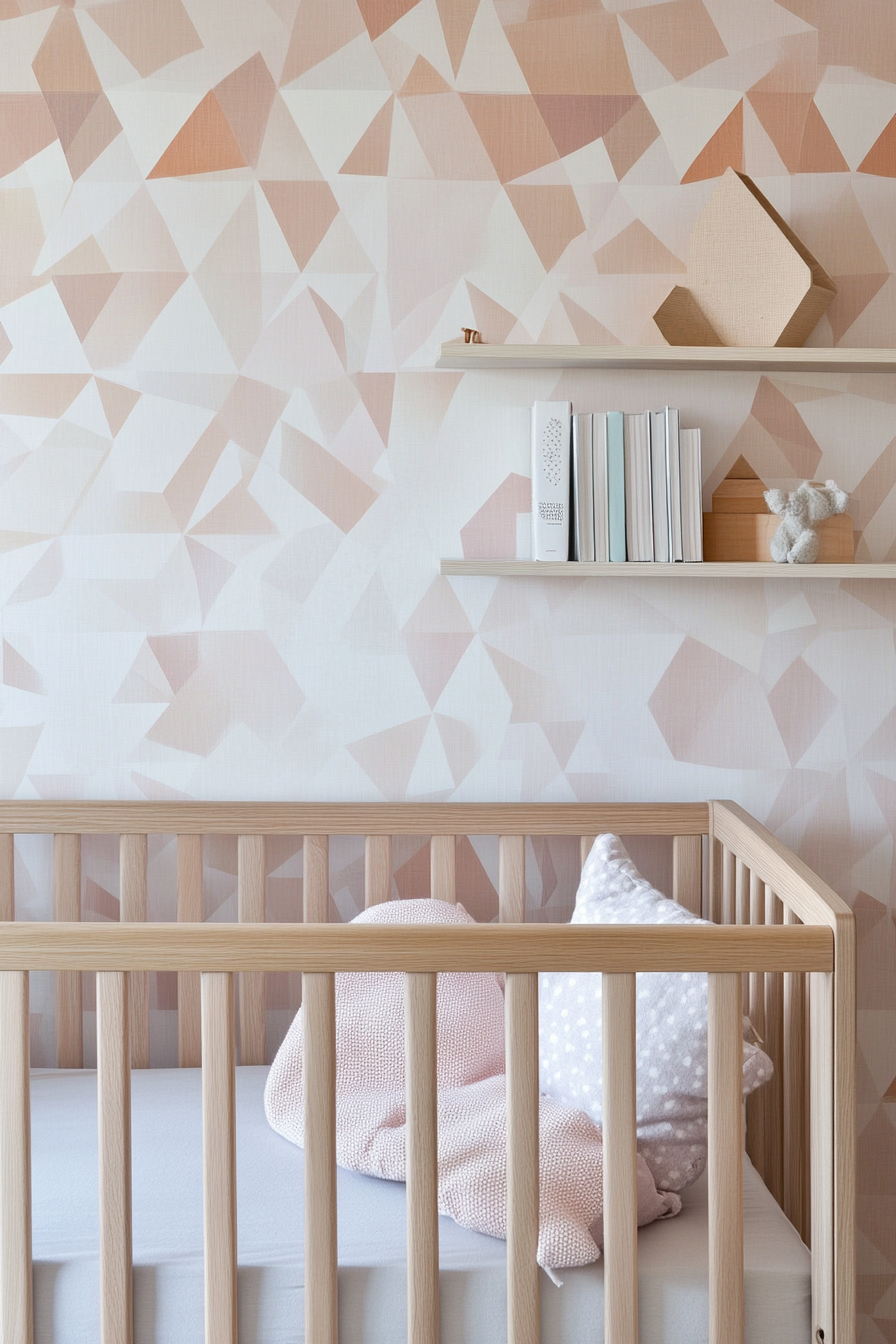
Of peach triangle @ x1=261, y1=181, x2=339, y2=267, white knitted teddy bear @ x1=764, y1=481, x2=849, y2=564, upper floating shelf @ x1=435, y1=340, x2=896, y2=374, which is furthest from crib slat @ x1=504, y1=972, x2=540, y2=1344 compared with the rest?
peach triangle @ x1=261, y1=181, x2=339, y2=267

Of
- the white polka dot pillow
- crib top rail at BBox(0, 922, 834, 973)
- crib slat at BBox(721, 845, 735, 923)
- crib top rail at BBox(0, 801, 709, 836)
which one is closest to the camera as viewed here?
crib top rail at BBox(0, 922, 834, 973)

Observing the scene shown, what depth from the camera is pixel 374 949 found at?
1.05 m

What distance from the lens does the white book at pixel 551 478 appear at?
5.24 feet

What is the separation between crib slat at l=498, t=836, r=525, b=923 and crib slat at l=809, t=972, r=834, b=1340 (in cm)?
65

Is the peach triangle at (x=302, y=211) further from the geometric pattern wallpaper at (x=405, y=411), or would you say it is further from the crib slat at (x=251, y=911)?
the crib slat at (x=251, y=911)

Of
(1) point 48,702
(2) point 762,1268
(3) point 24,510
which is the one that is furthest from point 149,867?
(2) point 762,1268

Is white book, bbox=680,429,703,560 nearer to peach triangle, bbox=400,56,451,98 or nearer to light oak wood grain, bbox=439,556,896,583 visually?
light oak wood grain, bbox=439,556,896,583

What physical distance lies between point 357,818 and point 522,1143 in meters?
0.71

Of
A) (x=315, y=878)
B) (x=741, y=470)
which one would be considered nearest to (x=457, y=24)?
(x=741, y=470)

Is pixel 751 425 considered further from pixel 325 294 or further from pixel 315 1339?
pixel 315 1339

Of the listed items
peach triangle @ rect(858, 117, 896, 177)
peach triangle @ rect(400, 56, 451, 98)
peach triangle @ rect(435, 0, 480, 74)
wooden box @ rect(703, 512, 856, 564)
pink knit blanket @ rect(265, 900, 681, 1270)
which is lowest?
pink knit blanket @ rect(265, 900, 681, 1270)

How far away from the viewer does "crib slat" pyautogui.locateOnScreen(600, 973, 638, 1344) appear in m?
1.05

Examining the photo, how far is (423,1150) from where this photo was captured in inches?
41.8

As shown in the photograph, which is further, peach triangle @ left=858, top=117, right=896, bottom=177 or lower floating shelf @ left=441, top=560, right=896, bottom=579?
peach triangle @ left=858, top=117, right=896, bottom=177
